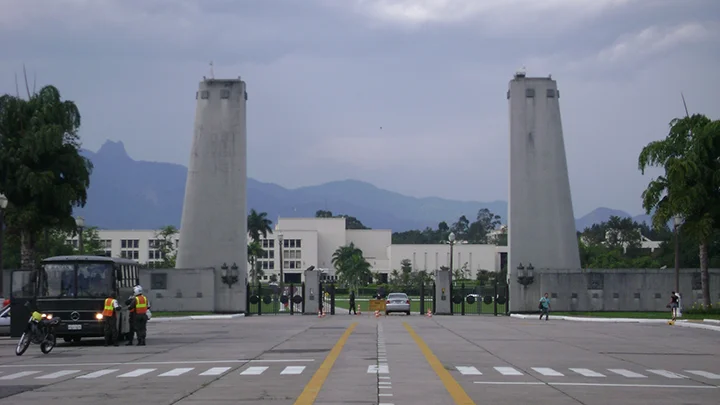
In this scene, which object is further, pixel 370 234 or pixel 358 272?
pixel 370 234

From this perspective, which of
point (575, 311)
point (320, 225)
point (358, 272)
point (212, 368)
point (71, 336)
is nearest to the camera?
point (212, 368)

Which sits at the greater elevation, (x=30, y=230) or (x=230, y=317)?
(x=30, y=230)

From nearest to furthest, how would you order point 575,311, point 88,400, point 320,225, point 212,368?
1. point 88,400
2. point 212,368
3. point 575,311
4. point 320,225

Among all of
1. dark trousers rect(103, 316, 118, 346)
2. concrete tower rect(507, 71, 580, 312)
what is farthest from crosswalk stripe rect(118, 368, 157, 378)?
concrete tower rect(507, 71, 580, 312)

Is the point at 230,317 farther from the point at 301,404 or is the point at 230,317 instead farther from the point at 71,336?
the point at 301,404

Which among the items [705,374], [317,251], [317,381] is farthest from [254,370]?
[317,251]

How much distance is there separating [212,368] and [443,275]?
132 ft

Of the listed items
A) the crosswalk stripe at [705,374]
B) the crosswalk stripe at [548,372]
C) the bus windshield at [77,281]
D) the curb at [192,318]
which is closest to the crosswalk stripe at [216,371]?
the crosswalk stripe at [548,372]

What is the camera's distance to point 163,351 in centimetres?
2709

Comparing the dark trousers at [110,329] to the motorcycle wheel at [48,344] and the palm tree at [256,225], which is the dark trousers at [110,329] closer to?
the motorcycle wheel at [48,344]

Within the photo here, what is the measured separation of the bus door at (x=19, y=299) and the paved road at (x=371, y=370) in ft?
3.36

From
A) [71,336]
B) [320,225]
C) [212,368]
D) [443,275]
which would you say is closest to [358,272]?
[320,225]

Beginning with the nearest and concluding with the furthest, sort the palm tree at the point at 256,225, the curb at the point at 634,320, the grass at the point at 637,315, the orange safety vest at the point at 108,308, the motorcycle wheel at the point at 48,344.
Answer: the motorcycle wheel at the point at 48,344 < the orange safety vest at the point at 108,308 < the curb at the point at 634,320 < the grass at the point at 637,315 < the palm tree at the point at 256,225

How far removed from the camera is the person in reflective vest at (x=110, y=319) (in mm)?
29172
